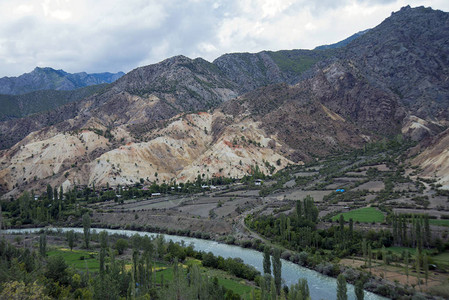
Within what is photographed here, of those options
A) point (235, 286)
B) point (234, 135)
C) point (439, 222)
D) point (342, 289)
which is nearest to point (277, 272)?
point (235, 286)

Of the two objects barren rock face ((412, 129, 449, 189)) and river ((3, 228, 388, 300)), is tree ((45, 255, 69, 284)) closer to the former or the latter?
river ((3, 228, 388, 300))

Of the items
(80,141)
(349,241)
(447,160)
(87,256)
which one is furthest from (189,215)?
(80,141)

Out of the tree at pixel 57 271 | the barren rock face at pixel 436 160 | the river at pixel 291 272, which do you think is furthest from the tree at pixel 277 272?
the barren rock face at pixel 436 160

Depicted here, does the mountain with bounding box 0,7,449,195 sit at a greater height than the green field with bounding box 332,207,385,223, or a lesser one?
greater

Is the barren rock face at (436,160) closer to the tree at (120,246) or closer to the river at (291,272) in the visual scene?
the river at (291,272)

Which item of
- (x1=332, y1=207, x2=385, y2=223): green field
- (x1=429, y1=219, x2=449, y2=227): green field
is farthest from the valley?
(x1=332, y1=207, x2=385, y2=223): green field
